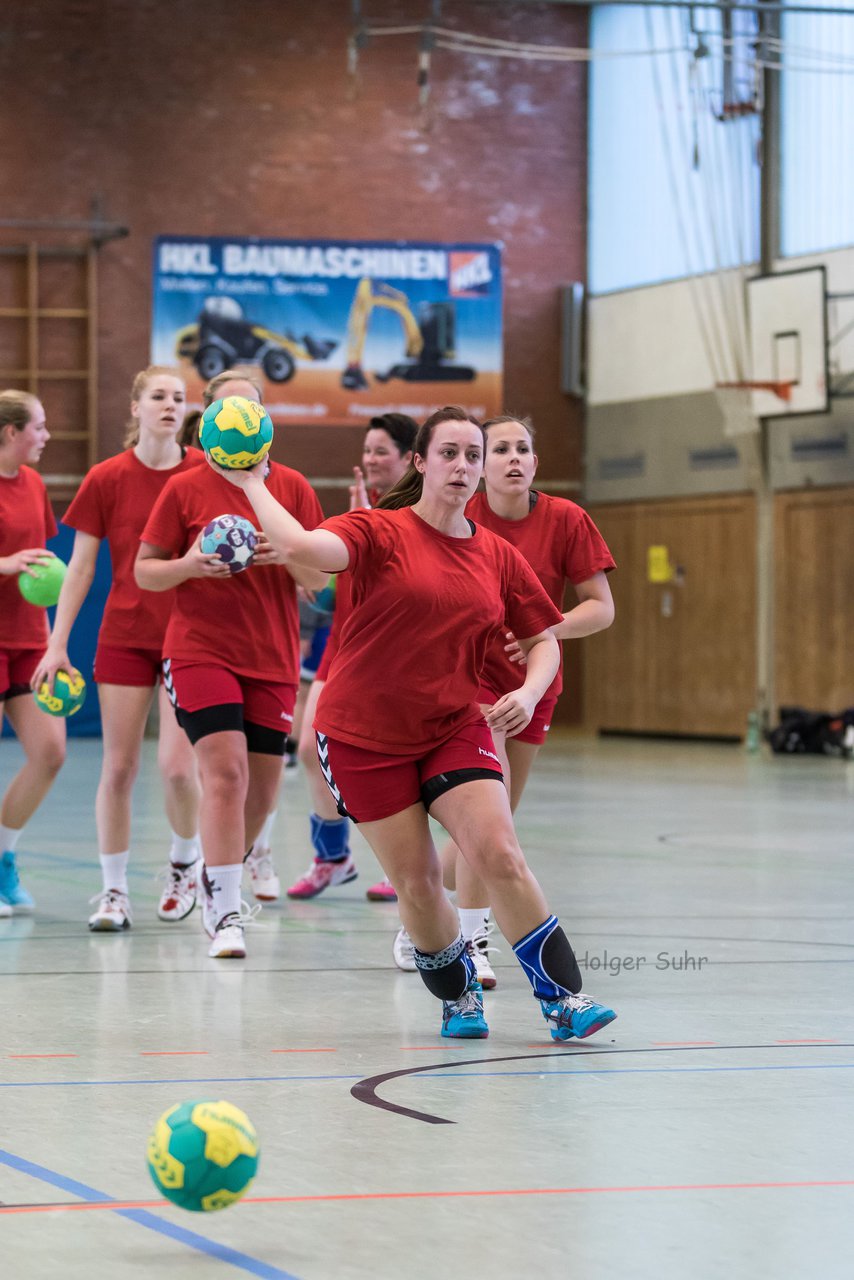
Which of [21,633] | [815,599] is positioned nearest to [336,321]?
[815,599]

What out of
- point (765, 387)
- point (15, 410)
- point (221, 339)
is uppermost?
point (221, 339)

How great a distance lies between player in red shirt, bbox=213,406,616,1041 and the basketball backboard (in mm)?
14885

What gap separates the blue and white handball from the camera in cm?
587

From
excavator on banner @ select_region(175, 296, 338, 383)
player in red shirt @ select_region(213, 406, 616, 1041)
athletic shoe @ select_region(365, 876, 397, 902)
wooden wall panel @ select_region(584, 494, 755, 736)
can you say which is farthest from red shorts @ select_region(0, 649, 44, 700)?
wooden wall panel @ select_region(584, 494, 755, 736)

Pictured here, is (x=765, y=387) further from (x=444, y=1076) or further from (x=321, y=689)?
(x=444, y=1076)

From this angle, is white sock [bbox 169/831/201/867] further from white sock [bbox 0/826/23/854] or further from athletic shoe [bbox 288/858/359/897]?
athletic shoe [bbox 288/858/359/897]

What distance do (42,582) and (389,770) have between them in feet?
8.50

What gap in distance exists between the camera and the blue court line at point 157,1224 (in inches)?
115

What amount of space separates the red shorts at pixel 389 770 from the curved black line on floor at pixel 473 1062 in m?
0.65

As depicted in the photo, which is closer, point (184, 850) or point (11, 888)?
point (184, 850)

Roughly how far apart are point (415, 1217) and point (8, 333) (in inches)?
765

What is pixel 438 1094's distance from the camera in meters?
4.24

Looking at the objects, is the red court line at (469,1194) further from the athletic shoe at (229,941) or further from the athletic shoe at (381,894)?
the athletic shoe at (381,894)

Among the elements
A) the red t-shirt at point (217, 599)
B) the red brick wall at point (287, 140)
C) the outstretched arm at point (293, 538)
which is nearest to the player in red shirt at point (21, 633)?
the red t-shirt at point (217, 599)
